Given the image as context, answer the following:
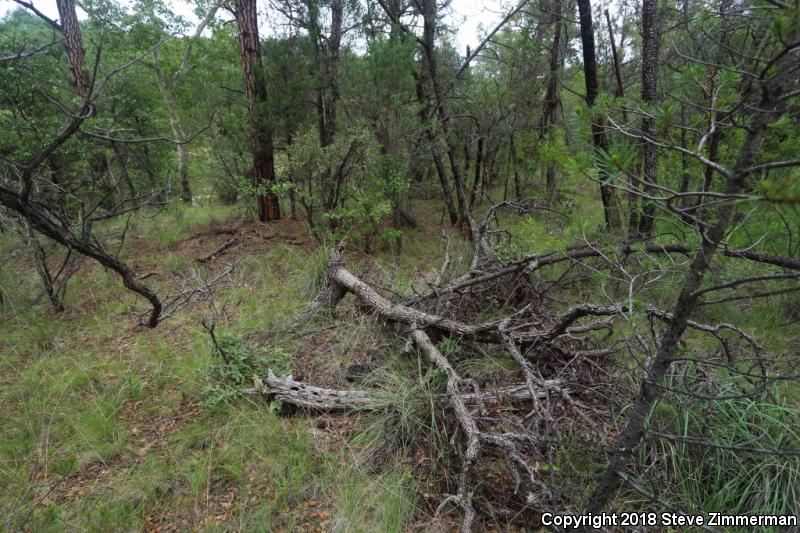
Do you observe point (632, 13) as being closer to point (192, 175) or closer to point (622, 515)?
point (622, 515)

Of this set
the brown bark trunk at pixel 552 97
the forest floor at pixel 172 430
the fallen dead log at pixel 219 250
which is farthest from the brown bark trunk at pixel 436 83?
the fallen dead log at pixel 219 250

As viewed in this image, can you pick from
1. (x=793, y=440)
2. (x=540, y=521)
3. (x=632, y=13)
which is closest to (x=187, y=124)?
(x=632, y=13)

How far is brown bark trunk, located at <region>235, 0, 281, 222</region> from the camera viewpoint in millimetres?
Answer: 6016

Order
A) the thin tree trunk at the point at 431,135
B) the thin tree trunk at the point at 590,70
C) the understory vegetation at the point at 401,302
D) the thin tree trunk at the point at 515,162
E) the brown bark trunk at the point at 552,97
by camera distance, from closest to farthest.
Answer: the understory vegetation at the point at 401,302 < the thin tree trunk at the point at 590,70 < the thin tree trunk at the point at 431,135 < the brown bark trunk at the point at 552,97 < the thin tree trunk at the point at 515,162

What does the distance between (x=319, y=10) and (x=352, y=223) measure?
3.43 meters

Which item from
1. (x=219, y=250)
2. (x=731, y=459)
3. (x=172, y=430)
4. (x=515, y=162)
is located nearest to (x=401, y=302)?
(x=172, y=430)

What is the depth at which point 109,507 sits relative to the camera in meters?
2.03

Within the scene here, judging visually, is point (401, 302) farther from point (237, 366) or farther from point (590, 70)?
point (590, 70)

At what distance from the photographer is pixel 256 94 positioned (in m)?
6.18

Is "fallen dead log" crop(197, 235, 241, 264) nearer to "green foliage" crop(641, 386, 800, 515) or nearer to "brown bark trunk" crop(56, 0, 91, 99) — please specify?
"brown bark trunk" crop(56, 0, 91, 99)

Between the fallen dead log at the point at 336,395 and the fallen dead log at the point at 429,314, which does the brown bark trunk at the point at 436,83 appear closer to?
the fallen dead log at the point at 429,314

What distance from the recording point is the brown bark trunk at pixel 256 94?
6.02m

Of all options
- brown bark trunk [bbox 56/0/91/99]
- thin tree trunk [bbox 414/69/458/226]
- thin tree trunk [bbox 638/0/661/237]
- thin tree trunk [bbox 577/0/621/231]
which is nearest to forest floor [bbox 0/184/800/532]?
thin tree trunk [bbox 577/0/621/231]

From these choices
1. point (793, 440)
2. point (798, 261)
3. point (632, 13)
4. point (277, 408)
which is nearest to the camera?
point (798, 261)
